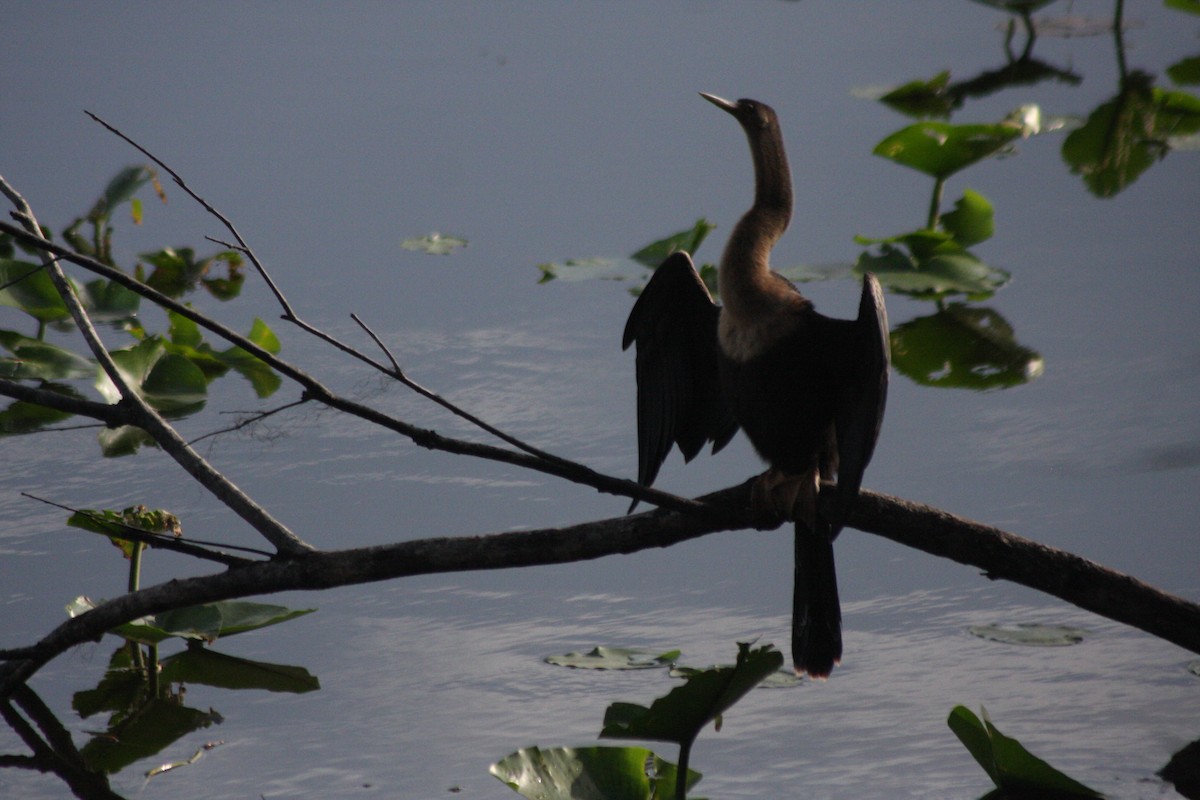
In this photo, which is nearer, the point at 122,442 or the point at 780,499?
the point at 780,499

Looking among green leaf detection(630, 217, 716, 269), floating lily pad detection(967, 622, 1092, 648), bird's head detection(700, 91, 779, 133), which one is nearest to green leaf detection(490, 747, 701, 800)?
floating lily pad detection(967, 622, 1092, 648)

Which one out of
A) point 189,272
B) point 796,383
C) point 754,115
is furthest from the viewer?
point 189,272

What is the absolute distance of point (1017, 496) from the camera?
7.51 feet

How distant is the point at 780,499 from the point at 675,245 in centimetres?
161

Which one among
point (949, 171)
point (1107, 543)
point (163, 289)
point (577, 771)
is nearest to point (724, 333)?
point (577, 771)

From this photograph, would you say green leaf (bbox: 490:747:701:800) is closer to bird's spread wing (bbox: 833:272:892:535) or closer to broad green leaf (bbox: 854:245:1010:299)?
bird's spread wing (bbox: 833:272:892:535)

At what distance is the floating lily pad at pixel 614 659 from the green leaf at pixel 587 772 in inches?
13.8

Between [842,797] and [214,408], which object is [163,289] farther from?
[842,797]

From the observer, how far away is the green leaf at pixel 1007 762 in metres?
1.42

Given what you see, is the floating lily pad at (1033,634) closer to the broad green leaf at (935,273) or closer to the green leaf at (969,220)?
the broad green leaf at (935,273)

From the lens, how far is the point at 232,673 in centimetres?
185

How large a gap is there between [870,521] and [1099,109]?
277 cm

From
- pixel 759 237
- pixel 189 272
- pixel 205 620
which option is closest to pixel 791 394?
pixel 759 237

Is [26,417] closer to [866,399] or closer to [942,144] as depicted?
[866,399]
